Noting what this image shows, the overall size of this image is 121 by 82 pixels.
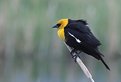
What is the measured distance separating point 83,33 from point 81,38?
0.04 meters

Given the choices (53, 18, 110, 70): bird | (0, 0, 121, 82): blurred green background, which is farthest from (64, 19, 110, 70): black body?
(0, 0, 121, 82): blurred green background

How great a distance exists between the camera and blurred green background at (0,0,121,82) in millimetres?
6344

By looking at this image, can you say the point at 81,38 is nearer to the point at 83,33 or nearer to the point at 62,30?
the point at 83,33

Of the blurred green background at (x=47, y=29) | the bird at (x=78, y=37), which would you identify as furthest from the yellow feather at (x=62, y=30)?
the blurred green background at (x=47, y=29)

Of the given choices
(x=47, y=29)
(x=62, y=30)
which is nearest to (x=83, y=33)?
(x=62, y=30)

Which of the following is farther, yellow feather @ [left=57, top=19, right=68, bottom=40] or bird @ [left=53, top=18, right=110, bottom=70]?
yellow feather @ [left=57, top=19, right=68, bottom=40]

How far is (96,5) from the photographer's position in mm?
6367

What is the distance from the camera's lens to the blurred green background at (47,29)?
6.34m

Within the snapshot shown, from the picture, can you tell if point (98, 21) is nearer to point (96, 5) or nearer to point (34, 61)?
point (96, 5)

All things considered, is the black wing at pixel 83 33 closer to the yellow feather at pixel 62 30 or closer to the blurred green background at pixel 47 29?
the yellow feather at pixel 62 30

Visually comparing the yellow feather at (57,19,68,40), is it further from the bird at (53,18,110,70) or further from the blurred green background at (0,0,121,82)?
the blurred green background at (0,0,121,82)

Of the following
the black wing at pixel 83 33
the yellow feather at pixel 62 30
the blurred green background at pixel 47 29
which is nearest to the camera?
the black wing at pixel 83 33

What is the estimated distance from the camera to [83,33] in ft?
14.7

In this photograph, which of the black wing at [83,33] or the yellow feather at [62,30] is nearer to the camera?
the black wing at [83,33]
